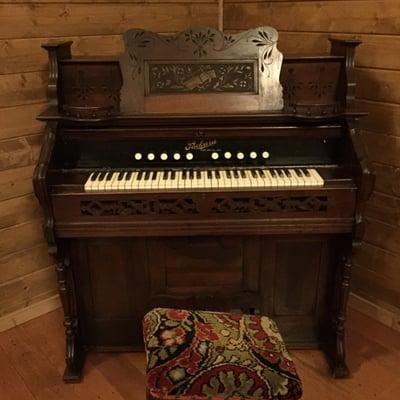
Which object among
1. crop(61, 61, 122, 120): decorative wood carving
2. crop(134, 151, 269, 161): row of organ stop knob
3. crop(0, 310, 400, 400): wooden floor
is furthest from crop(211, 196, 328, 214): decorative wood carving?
crop(0, 310, 400, 400): wooden floor

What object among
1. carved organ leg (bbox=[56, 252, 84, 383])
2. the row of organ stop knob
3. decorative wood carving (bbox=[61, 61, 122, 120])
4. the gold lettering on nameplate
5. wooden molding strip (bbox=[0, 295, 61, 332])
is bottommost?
wooden molding strip (bbox=[0, 295, 61, 332])

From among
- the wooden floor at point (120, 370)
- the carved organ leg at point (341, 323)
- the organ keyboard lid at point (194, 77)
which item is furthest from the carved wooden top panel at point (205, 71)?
the wooden floor at point (120, 370)

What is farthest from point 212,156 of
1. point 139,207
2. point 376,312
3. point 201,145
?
point 376,312

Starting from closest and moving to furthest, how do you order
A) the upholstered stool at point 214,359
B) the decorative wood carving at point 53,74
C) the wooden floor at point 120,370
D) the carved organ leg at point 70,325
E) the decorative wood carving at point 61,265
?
the upholstered stool at point 214,359, the decorative wood carving at point 61,265, the decorative wood carving at point 53,74, the carved organ leg at point 70,325, the wooden floor at point 120,370

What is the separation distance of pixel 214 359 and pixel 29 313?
124 centimetres

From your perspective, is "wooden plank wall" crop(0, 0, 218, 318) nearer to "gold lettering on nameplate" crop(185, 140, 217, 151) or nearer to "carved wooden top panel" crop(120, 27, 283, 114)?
"carved wooden top panel" crop(120, 27, 283, 114)

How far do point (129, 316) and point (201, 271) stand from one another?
359 millimetres

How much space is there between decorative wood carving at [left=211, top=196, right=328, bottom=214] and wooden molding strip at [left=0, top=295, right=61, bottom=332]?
111 cm

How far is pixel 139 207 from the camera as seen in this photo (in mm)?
1479

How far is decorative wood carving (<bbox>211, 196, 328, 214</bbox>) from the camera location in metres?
1.47

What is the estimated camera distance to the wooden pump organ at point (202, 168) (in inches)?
58.0

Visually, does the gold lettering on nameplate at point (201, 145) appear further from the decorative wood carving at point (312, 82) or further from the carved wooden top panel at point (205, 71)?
the decorative wood carving at point (312, 82)

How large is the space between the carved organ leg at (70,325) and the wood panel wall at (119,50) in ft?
1.38

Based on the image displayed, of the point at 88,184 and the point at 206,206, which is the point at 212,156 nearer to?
the point at 206,206
